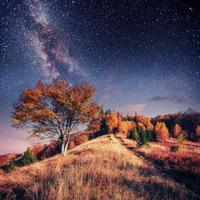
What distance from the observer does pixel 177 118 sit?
8750cm

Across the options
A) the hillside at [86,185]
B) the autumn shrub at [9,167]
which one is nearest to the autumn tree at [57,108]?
the autumn shrub at [9,167]

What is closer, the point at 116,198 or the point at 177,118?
the point at 116,198

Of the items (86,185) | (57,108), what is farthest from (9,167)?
(86,185)

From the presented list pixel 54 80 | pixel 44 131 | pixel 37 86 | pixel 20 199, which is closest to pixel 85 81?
pixel 54 80

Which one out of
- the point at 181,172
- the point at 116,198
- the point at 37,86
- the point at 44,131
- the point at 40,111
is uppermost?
the point at 37,86

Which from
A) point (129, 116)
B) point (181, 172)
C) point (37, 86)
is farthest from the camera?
point (129, 116)

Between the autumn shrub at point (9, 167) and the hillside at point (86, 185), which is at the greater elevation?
the hillside at point (86, 185)

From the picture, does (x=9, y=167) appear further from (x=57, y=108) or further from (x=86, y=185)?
(x=86, y=185)

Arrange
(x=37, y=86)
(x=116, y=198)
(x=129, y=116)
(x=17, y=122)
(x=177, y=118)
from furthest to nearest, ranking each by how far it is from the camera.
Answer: (x=129, y=116) < (x=177, y=118) < (x=37, y=86) < (x=17, y=122) < (x=116, y=198)

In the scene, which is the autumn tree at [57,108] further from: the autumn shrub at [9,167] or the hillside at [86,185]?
the hillside at [86,185]

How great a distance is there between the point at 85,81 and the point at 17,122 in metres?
9.08

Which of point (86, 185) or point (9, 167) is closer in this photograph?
point (86, 185)

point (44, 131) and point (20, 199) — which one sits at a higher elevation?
point (44, 131)

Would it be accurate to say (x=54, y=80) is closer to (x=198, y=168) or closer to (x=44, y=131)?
(x=44, y=131)
